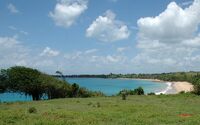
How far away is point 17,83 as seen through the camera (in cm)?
7125

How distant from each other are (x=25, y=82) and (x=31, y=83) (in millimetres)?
1097

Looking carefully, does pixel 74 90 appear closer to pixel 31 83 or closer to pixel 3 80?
pixel 31 83

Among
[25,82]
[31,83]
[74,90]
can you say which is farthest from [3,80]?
[74,90]

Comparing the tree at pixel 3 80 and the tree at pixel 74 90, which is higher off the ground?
the tree at pixel 3 80

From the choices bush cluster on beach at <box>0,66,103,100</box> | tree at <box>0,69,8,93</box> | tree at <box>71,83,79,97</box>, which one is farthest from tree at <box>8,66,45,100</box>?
tree at <box>71,83,79,97</box>

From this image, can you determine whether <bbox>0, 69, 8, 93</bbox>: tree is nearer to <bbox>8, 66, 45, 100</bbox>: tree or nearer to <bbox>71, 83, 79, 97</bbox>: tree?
<bbox>8, 66, 45, 100</bbox>: tree

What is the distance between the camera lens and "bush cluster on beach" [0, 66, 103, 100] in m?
71.4

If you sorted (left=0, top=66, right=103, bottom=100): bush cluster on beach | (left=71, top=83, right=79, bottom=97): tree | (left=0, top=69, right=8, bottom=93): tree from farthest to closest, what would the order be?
(left=71, top=83, right=79, bottom=97): tree, (left=0, top=66, right=103, bottom=100): bush cluster on beach, (left=0, top=69, right=8, bottom=93): tree

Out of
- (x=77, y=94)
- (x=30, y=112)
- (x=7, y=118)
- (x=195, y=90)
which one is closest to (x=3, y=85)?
(x=77, y=94)

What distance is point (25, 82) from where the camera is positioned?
71.3 metres

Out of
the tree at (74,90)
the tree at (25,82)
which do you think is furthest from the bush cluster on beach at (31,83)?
the tree at (74,90)

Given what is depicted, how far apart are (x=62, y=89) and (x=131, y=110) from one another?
43476mm

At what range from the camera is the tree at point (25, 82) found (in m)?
71.4

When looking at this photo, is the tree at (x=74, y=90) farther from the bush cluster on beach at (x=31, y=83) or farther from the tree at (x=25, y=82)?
the tree at (x=25, y=82)
